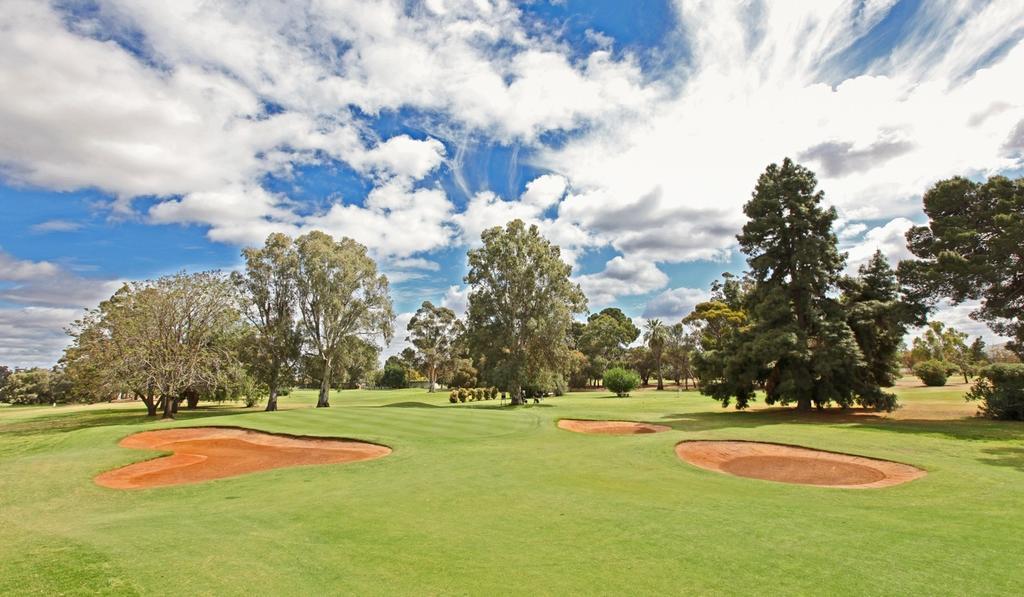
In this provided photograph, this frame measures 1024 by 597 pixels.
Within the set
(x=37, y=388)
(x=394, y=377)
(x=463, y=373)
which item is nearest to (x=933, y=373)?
(x=463, y=373)

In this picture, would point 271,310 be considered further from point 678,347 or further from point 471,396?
point 678,347

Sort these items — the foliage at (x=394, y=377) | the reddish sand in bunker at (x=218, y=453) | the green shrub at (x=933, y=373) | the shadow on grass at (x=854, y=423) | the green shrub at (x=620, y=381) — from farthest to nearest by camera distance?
the foliage at (x=394, y=377) → the green shrub at (x=620, y=381) → the green shrub at (x=933, y=373) → the shadow on grass at (x=854, y=423) → the reddish sand in bunker at (x=218, y=453)

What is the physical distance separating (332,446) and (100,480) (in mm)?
7870

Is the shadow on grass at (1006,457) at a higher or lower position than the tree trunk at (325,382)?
lower

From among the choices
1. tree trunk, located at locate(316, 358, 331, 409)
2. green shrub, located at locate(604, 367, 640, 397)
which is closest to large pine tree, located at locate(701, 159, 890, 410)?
green shrub, located at locate(604, 367, 640, 397)

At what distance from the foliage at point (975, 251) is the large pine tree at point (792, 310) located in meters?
4.65

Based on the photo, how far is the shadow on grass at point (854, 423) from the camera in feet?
72.0

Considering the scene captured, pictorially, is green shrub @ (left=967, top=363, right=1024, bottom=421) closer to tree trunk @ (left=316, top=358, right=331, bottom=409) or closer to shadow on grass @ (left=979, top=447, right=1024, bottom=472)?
shadow on grass @ (left=979, top=447, right=1024, bottom=472)

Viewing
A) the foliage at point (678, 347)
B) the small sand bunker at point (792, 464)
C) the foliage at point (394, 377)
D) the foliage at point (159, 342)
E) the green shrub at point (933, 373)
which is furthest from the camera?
the foliage at point (394, 377)

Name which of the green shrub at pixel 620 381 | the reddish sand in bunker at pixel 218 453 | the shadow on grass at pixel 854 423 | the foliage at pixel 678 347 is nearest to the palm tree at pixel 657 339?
the foliage at pixel 678 347

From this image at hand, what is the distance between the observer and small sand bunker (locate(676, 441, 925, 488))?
48.4ft

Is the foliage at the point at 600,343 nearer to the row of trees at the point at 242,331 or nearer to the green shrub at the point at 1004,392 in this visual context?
the row of trees at the point at 242,331

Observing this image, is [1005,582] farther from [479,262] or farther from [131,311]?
[131,311]

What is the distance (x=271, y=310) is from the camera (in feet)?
152
